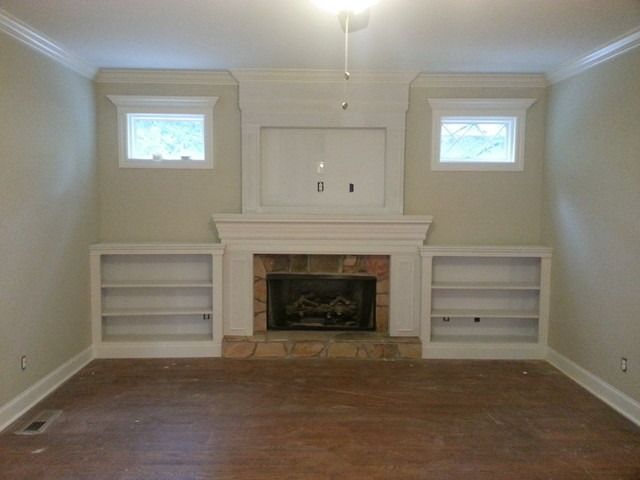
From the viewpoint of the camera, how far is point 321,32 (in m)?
3.19

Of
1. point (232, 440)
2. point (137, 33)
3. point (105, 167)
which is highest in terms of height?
point (137, 33)

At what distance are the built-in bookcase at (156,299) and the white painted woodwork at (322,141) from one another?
775mm

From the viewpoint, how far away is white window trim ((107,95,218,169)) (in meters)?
4.26

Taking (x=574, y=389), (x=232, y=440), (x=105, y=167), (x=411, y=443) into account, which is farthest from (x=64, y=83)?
(x=574, y=389)

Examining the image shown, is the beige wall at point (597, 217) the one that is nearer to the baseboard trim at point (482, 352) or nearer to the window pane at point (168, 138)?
the baseboard trim at point (482, 352)

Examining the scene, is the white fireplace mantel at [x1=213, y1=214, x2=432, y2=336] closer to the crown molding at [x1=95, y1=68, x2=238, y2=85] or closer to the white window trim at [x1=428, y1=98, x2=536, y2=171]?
the white window trim at [x1=428, y1=98, x2=536, y2=171]

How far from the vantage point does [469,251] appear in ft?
13.9

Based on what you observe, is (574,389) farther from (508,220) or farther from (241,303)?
Result: (241,303)

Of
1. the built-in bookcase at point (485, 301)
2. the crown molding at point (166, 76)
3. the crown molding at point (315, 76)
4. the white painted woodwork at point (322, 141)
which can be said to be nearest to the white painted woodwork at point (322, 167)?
the white painted woodwork at point (322, 141)

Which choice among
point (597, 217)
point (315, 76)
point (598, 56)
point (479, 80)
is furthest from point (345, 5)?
point (597, 217)

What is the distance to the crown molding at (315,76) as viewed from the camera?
4.17m

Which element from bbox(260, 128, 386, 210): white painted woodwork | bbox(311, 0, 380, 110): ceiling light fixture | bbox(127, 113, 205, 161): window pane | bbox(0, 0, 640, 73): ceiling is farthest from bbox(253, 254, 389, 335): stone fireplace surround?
bbox(311, 0, 380, 110): ceiling light fixture

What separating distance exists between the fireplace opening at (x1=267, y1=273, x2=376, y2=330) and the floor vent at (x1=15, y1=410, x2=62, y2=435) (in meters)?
1.94

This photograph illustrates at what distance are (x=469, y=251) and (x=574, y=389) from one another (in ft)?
4.50
